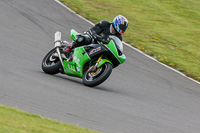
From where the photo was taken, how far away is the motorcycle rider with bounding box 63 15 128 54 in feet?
29.4

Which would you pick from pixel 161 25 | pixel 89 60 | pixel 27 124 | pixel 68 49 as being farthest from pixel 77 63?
pixel 161 25

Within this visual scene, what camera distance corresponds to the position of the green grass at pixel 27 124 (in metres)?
4.51

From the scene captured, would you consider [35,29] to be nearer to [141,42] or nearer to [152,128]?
[141,42]

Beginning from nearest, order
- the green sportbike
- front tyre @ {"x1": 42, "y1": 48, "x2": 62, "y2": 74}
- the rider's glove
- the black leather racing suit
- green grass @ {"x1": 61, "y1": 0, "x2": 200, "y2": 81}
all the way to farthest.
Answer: the green sportbike, the rider's glove, the black leather racing suit, front tyre @ {"x1": 42, "y1": 48, "x2": 62, "y2": 74}, green grass @ {"x1": 61, "y1": 0, "x2": 200, "y2": 81}

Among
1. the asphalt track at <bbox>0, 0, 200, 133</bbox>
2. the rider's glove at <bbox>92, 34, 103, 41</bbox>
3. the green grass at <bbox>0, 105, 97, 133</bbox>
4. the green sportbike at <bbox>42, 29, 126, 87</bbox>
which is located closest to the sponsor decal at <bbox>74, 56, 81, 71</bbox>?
the green sportbike at <bbox>42, 29, 126, 87</bbox>

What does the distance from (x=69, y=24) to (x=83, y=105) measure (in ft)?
32.3

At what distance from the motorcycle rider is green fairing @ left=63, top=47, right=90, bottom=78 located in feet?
0.84

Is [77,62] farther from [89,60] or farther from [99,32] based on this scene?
[99,32]

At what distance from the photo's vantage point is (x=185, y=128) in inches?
272

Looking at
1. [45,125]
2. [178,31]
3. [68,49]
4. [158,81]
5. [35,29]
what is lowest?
[178,31]

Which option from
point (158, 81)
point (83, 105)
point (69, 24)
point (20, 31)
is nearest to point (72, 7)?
point (69, 24)

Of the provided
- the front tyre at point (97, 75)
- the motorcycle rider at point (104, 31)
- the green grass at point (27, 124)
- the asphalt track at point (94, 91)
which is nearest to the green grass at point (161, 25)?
the asphalt track at point (94, 91)

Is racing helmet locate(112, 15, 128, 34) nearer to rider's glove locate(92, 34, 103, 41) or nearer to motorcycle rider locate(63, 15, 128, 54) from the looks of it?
motorcycle rider locate(63, 15, 128, 54)

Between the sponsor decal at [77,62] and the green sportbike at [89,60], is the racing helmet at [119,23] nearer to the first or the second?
the green sportbike at [89,60]
